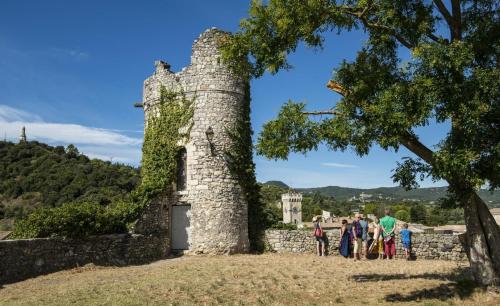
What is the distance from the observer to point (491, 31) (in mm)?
9164

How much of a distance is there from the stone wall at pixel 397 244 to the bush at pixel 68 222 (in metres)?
6.26

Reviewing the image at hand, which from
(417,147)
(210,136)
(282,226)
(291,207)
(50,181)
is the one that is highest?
(210,136)

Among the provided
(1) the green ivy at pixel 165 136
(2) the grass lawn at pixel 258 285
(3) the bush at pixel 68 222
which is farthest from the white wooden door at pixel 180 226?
(2) the grass lawn at pixel 258 285

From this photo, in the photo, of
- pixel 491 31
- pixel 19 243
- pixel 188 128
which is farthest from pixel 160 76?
pixel 491 31

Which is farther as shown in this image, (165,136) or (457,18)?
(165,136)

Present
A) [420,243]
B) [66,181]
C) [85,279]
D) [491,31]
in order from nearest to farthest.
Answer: [491,31] < [85,279] < [420,243] < [66,181]

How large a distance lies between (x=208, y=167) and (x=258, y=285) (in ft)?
24.8

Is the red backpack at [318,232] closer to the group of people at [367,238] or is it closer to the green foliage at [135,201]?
the group of people at [367,238]

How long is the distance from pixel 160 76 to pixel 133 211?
18.6 feet

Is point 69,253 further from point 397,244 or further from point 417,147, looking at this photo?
point 397,244

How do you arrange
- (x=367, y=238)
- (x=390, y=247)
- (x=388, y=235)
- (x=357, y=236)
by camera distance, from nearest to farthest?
1. (x=357, y=236)
2. (x=388, y=235)
3. (x=367, y=238)
4. (x=390, y=247)

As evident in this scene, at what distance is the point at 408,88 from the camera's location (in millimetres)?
8164

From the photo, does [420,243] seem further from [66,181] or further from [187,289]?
[66,181]

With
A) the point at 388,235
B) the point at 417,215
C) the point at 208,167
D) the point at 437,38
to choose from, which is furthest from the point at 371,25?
the point at 417,215
